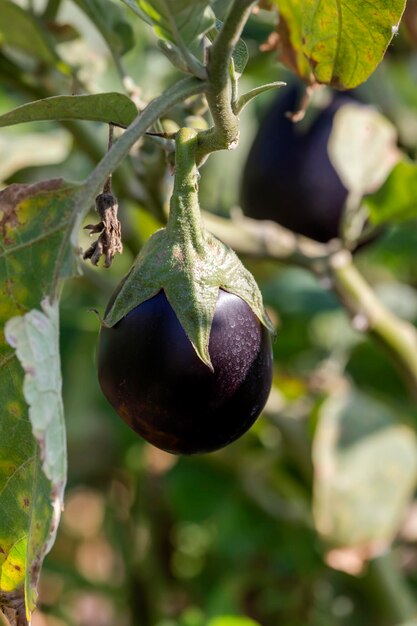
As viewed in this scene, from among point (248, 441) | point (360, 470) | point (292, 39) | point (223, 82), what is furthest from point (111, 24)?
point (248, 441)

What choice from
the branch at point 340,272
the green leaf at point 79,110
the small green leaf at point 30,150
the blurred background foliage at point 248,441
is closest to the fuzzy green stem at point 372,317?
the branch at point 340,272

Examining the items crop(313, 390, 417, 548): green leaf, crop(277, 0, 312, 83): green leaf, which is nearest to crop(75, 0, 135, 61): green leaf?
crop(277, 0, 312, 83): green leaf

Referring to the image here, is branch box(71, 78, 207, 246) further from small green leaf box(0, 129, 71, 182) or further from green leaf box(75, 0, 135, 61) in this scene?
small green leaf box(0, 129, 71, 182)

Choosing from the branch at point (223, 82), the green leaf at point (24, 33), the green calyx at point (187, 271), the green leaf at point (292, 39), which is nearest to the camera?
the branch at point (223, 82)

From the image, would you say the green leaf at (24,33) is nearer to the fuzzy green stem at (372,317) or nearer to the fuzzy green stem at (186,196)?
the fuzzy green stem at (372,317)

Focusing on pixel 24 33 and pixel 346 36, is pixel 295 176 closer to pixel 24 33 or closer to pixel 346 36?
pixel 24 33

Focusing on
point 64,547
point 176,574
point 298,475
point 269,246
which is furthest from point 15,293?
point 64,547
